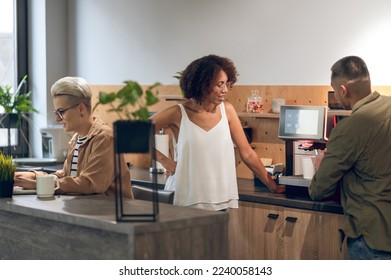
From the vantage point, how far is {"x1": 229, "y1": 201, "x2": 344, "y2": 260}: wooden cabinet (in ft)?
11.9

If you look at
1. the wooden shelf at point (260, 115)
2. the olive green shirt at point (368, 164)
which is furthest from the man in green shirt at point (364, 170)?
the wooden shelf at point (260, 115)

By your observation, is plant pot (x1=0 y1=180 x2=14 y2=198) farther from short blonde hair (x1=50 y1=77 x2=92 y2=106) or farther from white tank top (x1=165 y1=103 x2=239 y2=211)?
white tank top (x1=165 y1=103 x2=239 y2=211)

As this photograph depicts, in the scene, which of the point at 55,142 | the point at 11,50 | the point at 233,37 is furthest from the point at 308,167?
the point at 11,50

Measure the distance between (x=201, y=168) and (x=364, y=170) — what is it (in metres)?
0.79

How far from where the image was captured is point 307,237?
3.72 meters

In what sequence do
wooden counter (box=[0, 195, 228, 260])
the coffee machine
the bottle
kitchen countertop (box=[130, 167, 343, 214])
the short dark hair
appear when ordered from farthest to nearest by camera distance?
the coffee machine
the bottle
kitchen countertop (box=[130, 167, 343, 214])
the short dark hair
wooden counter (box=[0, 195, 228, 260])

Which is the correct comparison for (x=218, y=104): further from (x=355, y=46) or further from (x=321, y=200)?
(x=355, y=46)

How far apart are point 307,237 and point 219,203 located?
1.81ft

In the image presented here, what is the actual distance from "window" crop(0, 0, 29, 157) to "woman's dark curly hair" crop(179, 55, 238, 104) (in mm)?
2644

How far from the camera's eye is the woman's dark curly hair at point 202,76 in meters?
3.55

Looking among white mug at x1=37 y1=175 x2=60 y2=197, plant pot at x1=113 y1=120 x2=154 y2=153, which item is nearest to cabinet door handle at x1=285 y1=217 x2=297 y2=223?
white mug at x1=37 y1=175 x2=60 y2=197

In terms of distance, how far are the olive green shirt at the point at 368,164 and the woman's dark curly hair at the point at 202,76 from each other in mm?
728

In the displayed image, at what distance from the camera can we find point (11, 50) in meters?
5.93
